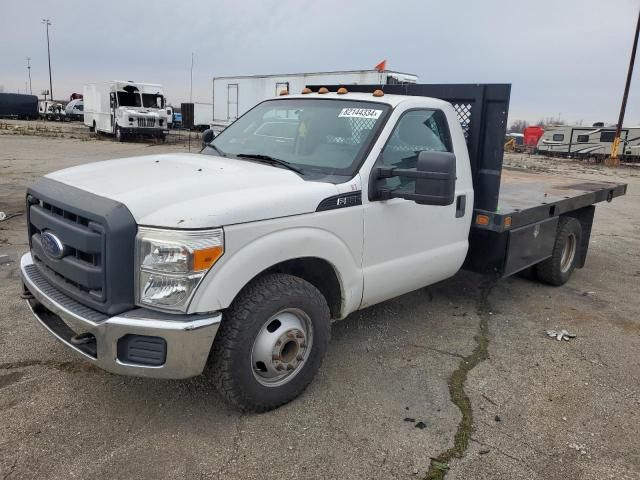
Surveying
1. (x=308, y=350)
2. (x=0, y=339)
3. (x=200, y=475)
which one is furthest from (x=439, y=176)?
(x=0, y=339)

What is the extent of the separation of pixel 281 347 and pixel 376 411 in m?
0.73

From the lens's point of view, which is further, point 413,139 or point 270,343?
point 413,139

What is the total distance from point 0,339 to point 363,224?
2.79 meters

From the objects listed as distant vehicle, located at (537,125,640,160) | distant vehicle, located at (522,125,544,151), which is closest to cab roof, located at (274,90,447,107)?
distant vehicle, located at (537,125,640,160)

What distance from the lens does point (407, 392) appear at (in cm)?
362

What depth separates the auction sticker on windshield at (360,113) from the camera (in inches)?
153

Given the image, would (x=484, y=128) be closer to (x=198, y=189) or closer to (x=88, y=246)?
(x=198, y=189)

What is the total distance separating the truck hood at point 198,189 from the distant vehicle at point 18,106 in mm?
51941

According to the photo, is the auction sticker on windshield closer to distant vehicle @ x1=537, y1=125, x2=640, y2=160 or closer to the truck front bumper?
the truck front bumper

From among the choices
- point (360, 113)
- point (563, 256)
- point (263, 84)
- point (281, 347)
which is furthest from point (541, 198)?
point (263, 84)

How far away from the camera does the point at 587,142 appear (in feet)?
103

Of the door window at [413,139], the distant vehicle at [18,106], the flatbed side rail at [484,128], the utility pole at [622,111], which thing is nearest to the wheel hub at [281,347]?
the door window at [413,139]

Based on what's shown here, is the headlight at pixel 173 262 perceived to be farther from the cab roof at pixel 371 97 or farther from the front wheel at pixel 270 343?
Result: the cab roof at pixel 371 97

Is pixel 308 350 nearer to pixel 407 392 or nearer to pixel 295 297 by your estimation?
pixel 295 297
